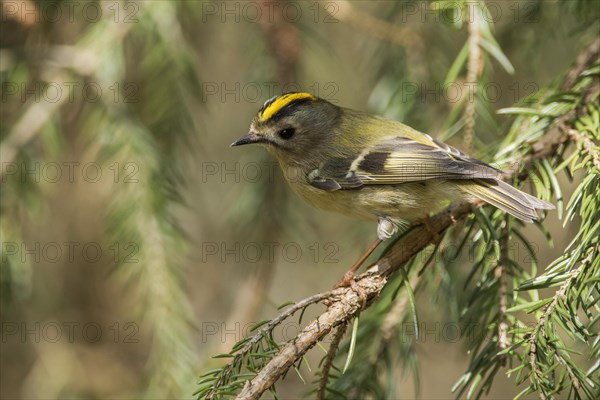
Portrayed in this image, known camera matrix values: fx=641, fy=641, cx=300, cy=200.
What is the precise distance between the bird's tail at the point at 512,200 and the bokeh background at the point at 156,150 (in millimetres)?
202

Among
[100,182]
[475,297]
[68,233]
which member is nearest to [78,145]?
[100,182]

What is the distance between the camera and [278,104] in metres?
2.18

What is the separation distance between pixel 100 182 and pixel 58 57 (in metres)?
0.71

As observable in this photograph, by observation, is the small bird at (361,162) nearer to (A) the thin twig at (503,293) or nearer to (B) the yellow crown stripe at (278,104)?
(B) the yellow crown stripe at (278,104)

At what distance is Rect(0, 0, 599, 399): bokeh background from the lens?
76.0 inches

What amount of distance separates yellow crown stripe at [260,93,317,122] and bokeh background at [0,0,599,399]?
4.4 inches

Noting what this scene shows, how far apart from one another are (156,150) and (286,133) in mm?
528

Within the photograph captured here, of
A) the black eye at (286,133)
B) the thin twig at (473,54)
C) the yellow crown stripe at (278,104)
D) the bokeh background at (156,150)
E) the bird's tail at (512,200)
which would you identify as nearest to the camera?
the bird's tail at (512,200)

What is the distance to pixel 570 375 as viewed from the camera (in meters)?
1.09

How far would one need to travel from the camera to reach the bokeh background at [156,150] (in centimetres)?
193

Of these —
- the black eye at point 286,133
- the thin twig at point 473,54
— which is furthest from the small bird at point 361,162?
the thin twig at point 473,54

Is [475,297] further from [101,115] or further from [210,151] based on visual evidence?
[210,151]

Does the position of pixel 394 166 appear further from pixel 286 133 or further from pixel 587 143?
pixel 587 143

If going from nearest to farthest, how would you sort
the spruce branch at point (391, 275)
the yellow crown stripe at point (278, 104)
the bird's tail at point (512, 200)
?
the spruce branch at point (391, 275), the bird's tail at point (512, 200), the yellow crown stripe at point (278, 104)
